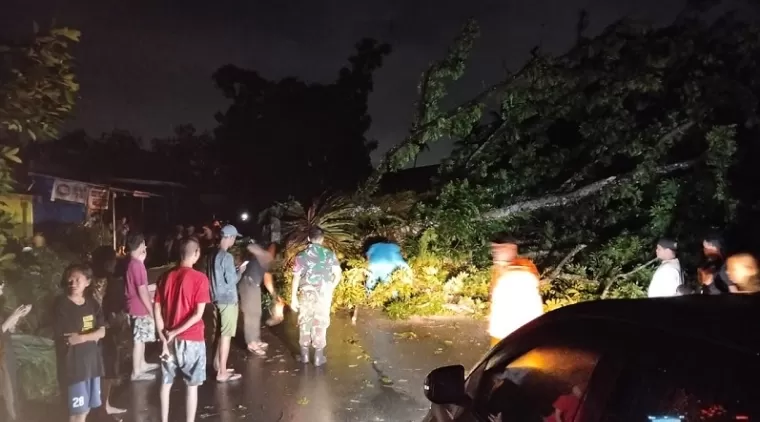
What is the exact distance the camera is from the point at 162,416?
6.24 meters

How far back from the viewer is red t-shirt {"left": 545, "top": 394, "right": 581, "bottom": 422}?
2611 mm

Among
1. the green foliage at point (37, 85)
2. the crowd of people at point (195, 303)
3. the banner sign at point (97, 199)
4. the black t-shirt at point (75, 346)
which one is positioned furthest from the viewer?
the banner sign at point (97, 199)

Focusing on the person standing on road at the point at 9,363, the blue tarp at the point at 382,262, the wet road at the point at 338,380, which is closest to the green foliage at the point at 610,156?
the blue tarp at the point at 382,262

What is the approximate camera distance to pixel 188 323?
228 inches

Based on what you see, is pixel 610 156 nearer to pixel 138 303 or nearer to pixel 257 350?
pixel 257 350

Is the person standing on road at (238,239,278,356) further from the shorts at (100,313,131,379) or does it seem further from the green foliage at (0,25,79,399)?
the green foliage at (0,25,79,399)

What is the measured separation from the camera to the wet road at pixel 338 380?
22.5 feet

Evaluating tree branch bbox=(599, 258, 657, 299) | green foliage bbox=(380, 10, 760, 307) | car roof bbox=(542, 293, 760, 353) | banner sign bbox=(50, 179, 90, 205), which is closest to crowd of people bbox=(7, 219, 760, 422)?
car roof bbox=(542, 293, 760, 353)

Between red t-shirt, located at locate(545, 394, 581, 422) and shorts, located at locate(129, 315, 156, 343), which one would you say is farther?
shorts, located at locate(129, 315, 156, 343)

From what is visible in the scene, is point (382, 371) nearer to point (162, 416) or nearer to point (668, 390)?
point (162, 416)

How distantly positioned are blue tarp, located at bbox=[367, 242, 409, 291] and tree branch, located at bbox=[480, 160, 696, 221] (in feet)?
6.14

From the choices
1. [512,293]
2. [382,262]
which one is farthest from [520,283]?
[382,262]

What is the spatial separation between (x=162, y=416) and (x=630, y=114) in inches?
373

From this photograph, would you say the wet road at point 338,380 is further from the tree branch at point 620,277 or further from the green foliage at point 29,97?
the tree branch at point 620,277
